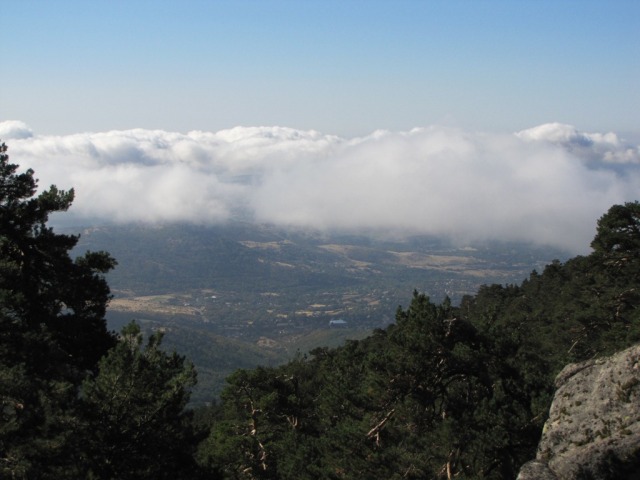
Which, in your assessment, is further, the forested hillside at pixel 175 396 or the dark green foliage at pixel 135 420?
the dark green foliage at pixel 135 420

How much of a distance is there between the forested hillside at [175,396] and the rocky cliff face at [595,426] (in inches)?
129

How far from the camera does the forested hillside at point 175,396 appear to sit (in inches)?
506

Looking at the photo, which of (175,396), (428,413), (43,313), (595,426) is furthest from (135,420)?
(595,426)

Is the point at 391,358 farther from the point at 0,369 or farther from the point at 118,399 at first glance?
the point at 0,369

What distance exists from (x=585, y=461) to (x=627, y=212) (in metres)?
21.4

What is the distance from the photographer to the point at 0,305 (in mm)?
15031

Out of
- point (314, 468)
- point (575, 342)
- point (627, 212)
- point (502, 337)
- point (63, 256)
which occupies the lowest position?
point (314, 468)

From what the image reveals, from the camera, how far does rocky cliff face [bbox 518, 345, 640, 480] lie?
10.9 meters

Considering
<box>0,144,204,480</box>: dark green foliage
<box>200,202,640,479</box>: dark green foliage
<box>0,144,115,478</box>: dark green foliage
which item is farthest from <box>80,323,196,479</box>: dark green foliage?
<box>200,202,640,479</box>: dark green foliage

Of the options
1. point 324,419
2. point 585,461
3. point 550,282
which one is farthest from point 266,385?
point 550,282

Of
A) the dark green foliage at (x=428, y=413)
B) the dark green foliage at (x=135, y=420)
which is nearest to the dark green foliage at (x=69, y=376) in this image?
the dark green foliage at (x=135, y=420)

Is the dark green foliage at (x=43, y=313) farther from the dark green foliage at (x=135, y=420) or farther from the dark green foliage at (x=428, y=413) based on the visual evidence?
the dark green foliage at (x=428, y=413)

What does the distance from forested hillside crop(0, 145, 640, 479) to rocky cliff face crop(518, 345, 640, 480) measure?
327 centimetres

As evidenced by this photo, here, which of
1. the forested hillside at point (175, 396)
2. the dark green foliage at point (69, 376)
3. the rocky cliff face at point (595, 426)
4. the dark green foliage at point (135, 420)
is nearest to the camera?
the rocky cliff face at point (595, 426)
